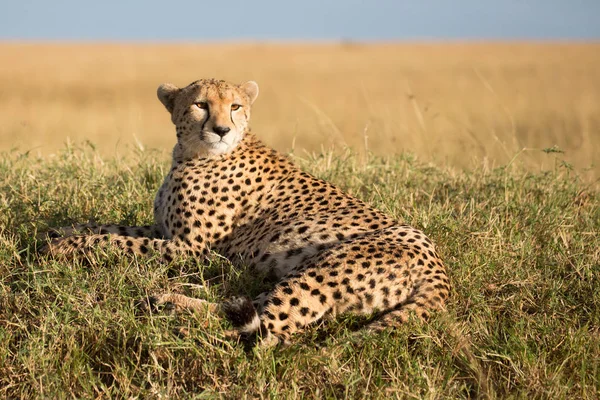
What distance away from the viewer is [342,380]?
271 cm

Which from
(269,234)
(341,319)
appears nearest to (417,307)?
(341,319)

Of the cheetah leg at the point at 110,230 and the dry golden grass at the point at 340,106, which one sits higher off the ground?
the cheetah leg at the point at 110,230

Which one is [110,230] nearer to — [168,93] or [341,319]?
[168,93]

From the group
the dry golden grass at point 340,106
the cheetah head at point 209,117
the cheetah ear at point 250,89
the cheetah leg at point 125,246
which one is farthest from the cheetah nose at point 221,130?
the dry golden grass at point 340,106

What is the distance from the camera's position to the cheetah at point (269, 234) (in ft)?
9.88

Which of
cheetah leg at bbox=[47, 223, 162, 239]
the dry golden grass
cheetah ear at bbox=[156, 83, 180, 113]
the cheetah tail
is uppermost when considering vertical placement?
cheetah ear at bbox=[156, 83, 180, 113]

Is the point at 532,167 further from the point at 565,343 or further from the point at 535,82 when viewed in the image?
the point at 535,82

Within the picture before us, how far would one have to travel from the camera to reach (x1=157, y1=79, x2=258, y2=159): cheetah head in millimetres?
3652

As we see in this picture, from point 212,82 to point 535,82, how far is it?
1543 cm

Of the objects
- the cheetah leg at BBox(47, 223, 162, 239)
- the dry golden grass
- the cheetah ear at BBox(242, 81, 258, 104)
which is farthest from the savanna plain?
the cheetah ear at BBox(242, 81, 258, 104)

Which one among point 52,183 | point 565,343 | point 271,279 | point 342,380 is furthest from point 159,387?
point 52,183

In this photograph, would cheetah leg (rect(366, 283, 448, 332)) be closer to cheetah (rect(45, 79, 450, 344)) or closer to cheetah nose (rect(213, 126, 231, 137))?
cheetah (rect(45, 79, 450, 344))

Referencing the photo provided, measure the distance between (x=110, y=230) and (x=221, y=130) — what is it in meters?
0.76

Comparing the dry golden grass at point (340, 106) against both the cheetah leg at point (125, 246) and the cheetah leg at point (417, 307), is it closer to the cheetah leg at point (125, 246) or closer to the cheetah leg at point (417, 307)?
the cheetah leg at point (125, 246)
